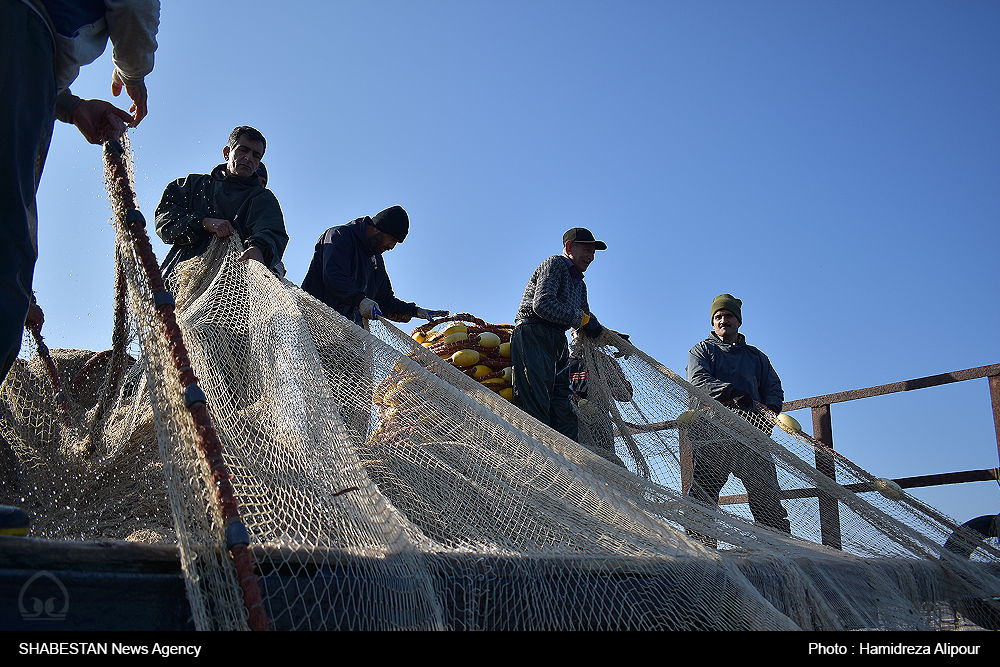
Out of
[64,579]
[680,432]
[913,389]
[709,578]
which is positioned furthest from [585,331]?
[64,579]

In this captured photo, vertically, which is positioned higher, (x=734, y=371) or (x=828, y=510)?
(x=734, y=371)

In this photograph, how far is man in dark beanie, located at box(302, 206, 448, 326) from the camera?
4172mm

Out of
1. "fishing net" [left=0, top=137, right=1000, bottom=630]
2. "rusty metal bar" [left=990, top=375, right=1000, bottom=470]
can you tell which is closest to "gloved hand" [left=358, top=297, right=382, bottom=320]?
"fishing net" [left=0, top=137, right=1000, bottom=630]

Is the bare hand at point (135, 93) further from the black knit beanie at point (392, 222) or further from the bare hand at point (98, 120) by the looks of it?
the black knit beanie at point (392, 222)

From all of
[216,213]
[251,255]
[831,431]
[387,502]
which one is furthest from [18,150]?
[831,431]

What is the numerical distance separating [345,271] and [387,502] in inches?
106

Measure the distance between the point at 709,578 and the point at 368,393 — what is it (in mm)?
1288

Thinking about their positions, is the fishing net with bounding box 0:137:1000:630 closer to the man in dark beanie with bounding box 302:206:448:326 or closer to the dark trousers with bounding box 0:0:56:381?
the dark trousers with bounding box 0:0:56:381

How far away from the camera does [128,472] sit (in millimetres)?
2568

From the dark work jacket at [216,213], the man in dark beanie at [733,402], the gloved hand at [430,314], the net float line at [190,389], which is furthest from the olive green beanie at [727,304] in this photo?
the net float line at [190,389]

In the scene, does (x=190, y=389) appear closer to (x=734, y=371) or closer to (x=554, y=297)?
(x=554, y=297)

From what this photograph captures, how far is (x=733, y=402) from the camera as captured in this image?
16.3 ft

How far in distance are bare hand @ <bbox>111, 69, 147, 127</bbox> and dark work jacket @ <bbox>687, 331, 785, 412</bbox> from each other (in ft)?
13.0

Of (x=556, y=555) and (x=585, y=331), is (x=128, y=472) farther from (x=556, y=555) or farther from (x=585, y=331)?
(x=585, y=331)
